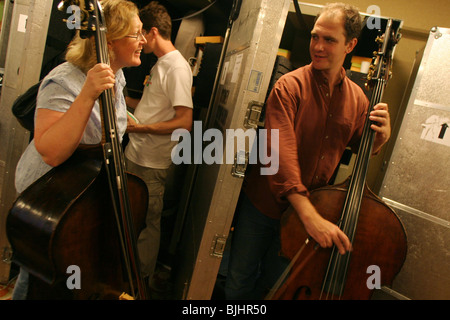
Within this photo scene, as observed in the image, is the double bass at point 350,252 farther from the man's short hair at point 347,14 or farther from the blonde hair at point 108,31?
the blonde hair at point 108,31

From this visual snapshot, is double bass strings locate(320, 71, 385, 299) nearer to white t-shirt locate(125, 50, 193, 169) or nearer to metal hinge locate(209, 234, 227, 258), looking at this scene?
metal hinge locate(209, 234, 227, 258)

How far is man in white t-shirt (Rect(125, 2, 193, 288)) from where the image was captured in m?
1.75

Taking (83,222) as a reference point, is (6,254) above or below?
below

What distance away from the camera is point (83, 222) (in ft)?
3.19

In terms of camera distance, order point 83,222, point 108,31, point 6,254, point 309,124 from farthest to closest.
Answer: point 6,254 < point 309,124 < point 108,31 < point 83,222

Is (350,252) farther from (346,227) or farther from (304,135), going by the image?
(304,135)

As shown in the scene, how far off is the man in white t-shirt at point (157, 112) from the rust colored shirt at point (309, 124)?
698 millimetres

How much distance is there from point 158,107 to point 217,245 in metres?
0.94

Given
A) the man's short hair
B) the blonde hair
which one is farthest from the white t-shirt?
the man's short hair

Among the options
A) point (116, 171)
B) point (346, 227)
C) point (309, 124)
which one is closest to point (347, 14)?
point (309, 124)

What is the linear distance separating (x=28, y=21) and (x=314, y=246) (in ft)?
5.63
